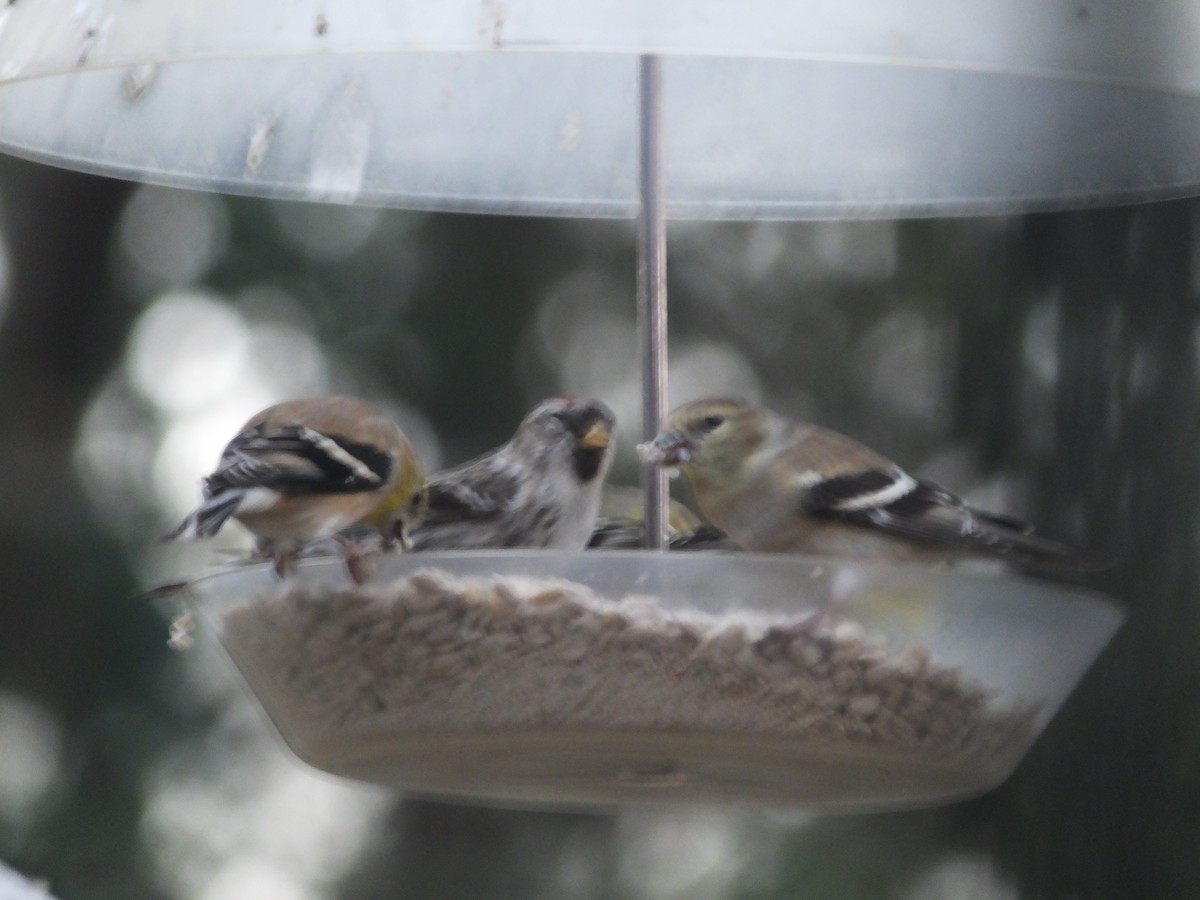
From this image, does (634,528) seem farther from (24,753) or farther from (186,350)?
(24,753)

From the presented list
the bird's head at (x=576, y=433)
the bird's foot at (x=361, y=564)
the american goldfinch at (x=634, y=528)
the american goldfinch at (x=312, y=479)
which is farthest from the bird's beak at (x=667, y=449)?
the bird's foot at (x=361, y=564)

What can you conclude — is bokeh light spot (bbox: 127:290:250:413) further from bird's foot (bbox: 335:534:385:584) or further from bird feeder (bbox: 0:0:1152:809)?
bird's foot (bbox: 335:534:385:584)

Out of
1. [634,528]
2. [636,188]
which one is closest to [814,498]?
[634,528]

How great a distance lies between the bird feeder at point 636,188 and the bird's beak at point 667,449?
2.1 inches

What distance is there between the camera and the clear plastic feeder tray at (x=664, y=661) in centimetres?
203

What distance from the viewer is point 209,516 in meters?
2.34

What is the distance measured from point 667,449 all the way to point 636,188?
38.3 inches

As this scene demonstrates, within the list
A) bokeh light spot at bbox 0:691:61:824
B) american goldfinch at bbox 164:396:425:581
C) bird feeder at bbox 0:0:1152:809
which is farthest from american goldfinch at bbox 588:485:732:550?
bokeh light spot at bbox 0:691:61:824

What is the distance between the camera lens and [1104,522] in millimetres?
4223

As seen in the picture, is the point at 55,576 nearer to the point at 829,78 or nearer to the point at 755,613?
the point at 829,78

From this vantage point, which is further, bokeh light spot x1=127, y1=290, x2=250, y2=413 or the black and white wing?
bokeh light spot x1=127, y1=290, x2=250, y2=413

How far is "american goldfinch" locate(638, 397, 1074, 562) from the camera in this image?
7.83 ft

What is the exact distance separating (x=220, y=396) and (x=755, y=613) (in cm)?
316

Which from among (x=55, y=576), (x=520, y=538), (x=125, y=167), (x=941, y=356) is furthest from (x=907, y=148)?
(x=55, y=576)
